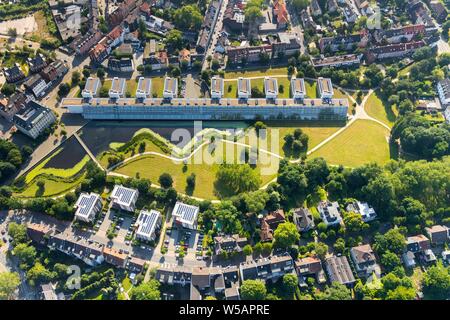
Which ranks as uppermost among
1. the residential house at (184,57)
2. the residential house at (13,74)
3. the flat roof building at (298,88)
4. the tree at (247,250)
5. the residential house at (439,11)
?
the residential house at (439,11)

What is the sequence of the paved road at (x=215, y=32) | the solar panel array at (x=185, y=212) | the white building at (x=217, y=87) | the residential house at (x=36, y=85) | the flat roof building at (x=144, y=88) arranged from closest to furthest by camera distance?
the solar panel array at (x=185, y=212), the flat roof building at (x=144, y=88), the white building at (x=217, y=87), the residential house at (x=36, y=85), the paved road at (x=215, y=32)

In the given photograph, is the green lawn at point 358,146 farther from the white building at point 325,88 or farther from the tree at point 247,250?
the tree at point 247,250

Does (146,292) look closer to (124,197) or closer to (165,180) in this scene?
(124,197)

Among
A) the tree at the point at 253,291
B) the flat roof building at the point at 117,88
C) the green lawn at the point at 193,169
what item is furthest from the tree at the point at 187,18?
the tree at the point at 253,291

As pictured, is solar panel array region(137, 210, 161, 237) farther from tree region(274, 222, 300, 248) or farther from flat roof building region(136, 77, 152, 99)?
flat roof building region(136, 77, 152, 99)

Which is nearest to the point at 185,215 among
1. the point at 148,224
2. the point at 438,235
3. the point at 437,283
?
the point at 148,224

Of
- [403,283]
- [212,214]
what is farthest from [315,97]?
[403,283]

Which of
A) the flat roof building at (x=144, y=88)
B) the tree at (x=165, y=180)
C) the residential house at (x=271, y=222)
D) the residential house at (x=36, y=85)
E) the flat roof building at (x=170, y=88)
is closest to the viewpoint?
the residential house at (x=271, y=222)

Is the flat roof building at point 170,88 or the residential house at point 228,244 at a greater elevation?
the flat roof building at point 170,88
